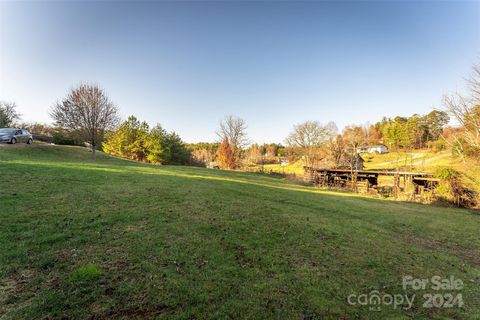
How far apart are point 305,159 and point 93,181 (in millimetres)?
52547

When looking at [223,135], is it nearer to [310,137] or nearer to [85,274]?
[310,137]

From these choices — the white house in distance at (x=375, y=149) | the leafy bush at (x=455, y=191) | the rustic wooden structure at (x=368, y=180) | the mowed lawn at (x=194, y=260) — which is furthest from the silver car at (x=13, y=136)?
the white house in distance at (x=375, y=149)

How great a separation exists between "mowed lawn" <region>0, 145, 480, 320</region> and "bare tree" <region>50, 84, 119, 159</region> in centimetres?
1791

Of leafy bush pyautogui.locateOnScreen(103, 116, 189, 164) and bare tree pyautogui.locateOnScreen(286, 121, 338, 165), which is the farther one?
bare tree pyautogui.locateOnScreen(286, 121, 338, 165)

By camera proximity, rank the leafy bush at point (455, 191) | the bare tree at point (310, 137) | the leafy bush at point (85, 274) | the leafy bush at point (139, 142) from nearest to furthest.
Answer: the leafy bush at point (85, 274), the leafy bush at point (455, 191), the leafy bush at point (139, 142), the bare tree at point (310, 137)

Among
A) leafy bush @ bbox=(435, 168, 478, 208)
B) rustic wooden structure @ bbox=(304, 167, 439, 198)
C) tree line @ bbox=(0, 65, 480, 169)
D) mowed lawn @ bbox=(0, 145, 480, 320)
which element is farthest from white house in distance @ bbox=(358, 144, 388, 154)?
mowed lawn @ bbox=(0, 145, 480, 320)

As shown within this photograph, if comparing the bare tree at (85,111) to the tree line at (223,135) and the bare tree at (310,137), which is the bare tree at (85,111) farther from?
the bare tree at (310,137)

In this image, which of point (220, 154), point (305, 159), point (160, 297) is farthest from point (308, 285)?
point (305, 159)

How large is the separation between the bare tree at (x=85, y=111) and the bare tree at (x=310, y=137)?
4558cm

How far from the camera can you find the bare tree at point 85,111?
2358 centimetres

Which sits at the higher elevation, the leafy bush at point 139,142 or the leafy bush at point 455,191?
the leafy bush at point 139,142

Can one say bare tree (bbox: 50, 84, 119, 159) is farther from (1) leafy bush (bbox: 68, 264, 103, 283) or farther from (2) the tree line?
(1) leafy bush (bbox: 68, 264, 103, 283)

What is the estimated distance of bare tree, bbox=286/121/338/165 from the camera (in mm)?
54219

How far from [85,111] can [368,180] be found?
39449mm
